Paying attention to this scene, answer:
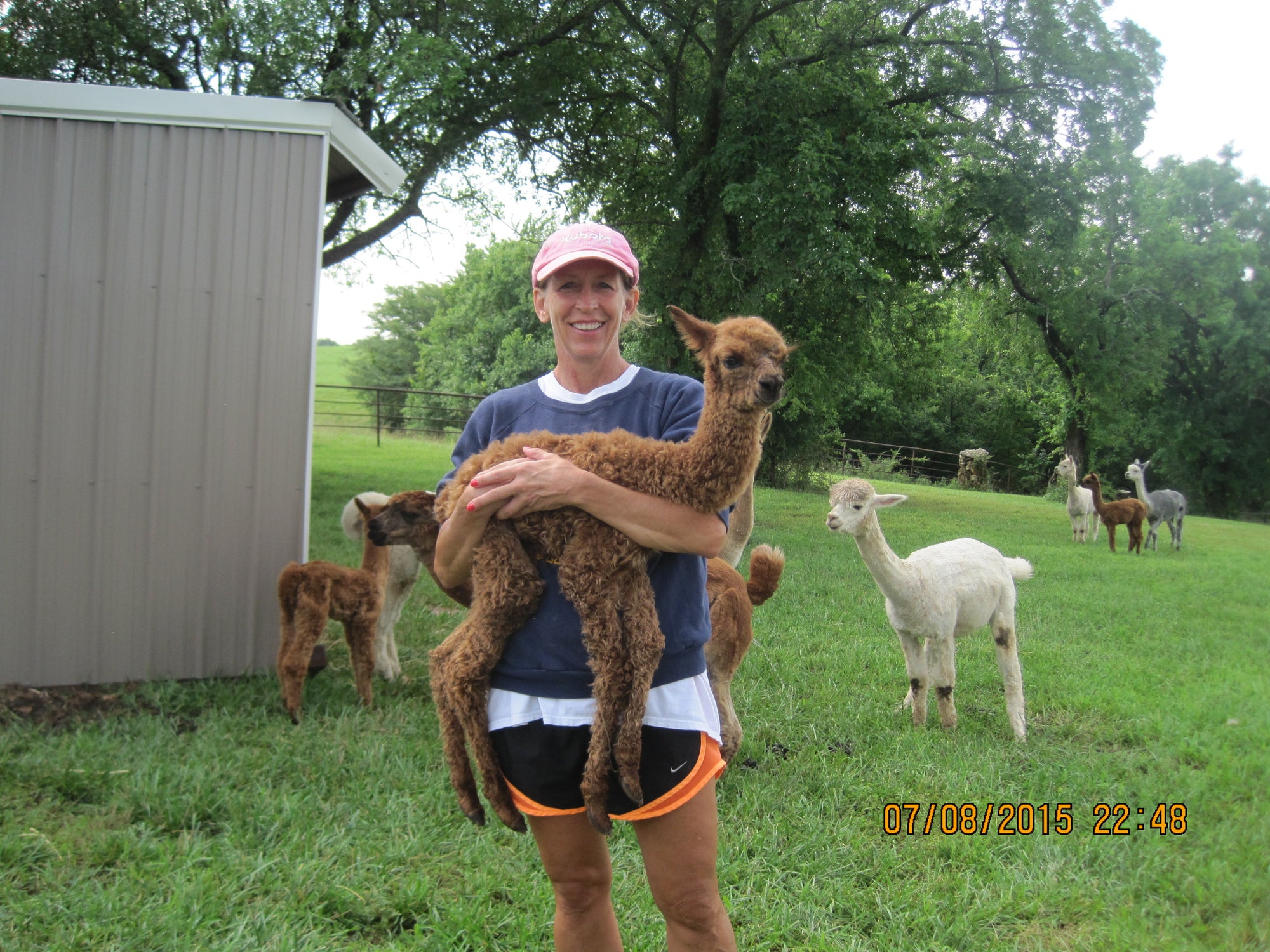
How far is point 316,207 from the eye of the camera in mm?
4969

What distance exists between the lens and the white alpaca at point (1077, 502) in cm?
304

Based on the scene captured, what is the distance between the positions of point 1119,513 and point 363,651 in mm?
3688

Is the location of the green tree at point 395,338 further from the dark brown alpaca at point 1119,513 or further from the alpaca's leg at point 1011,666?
the dark brown alpaca at point 1119,513

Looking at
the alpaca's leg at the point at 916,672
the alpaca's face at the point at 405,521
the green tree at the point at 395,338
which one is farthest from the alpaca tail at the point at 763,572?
the green tree at the point at 395,338

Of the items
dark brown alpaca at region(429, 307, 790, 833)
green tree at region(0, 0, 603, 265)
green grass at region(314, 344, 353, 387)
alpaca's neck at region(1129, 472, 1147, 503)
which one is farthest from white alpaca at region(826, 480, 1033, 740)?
green grass at region(314, 344, 353, 387)

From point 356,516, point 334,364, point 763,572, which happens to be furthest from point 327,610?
point 334,364

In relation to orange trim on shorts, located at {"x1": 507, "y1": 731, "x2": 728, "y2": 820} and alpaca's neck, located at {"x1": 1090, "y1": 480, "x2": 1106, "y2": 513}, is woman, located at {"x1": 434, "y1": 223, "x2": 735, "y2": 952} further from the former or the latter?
alpaca's neck, located at {"x1": 1090, "y1": 480, "x2": 1106, "y2": 513}

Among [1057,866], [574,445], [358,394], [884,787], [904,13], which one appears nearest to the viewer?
[574,445]

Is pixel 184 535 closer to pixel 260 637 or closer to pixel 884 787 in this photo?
pixel 260 637

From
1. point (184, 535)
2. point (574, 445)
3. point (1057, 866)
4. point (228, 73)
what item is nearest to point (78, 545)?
point (184, 535)

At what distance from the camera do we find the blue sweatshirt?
1638mm

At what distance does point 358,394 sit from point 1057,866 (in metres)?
13.4

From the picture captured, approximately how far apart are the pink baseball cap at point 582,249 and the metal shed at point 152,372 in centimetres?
366

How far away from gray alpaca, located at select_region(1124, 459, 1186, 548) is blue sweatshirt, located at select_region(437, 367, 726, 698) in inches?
58.3
